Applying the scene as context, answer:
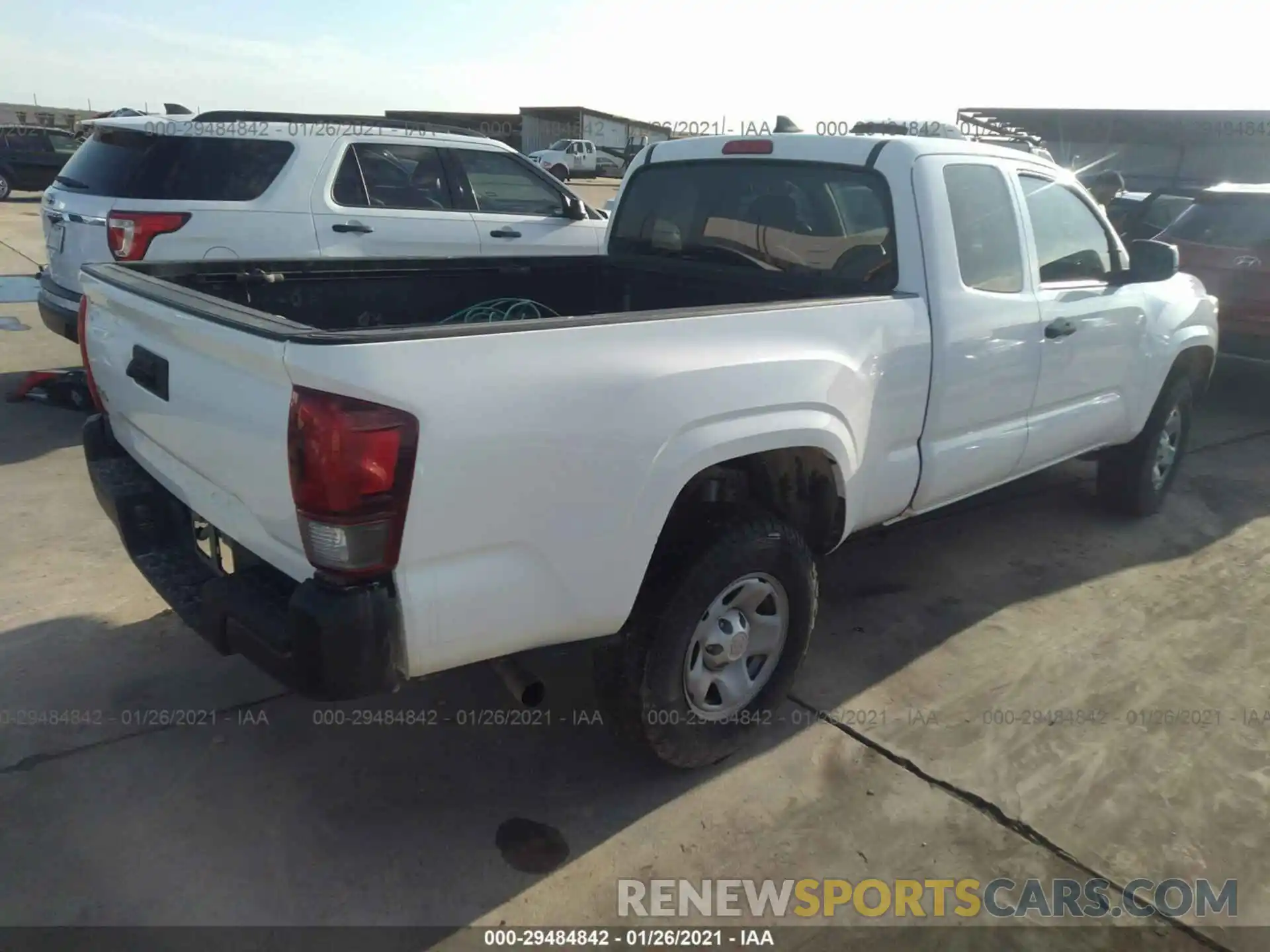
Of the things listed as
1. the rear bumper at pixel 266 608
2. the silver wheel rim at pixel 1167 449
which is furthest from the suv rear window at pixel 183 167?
the silver wheel rim at pixel 1167 449

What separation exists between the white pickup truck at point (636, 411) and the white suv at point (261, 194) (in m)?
2.01

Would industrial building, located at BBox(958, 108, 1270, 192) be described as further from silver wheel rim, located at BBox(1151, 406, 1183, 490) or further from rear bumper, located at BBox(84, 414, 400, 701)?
rear bumper, located at BBox(84, 414, 400, 701)

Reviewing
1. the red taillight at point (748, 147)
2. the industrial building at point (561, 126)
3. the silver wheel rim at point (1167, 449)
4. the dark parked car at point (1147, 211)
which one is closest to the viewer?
the red taillight at point (748, 147)

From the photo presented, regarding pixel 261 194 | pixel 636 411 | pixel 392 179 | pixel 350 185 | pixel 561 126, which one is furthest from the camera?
pixel 561 126

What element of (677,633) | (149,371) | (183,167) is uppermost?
(183,167)

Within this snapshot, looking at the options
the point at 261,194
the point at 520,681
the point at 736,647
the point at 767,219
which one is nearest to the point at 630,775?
the point at 736,647

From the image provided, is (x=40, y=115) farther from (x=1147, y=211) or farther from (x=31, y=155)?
(x=1147, y=211)

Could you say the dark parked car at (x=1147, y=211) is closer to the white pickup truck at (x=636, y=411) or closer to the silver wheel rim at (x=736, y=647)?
the white pickup truck at (x=636, y=411)

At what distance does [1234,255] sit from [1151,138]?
1742 centimetres

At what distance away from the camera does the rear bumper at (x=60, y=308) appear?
5.84 m

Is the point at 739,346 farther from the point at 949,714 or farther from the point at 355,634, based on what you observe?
the point at 949,714

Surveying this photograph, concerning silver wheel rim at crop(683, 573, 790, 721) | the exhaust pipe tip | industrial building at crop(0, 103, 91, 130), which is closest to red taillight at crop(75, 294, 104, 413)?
the exhaust pipe tip

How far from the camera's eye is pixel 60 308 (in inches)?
235

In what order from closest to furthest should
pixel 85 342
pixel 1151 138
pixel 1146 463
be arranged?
pixel 85 342 < pixel 1146 463 < pixel 1151 138
